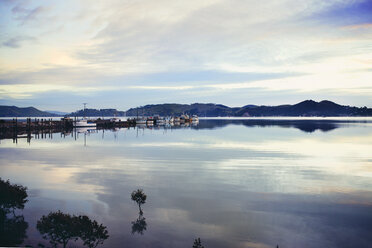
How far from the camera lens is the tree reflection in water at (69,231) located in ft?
30.7

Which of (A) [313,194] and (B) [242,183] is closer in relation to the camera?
(A) [313,194]

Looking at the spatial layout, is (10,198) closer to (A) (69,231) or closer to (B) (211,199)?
(A) (69,231)

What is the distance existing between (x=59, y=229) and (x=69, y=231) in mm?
→ 321

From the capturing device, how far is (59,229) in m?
9.39

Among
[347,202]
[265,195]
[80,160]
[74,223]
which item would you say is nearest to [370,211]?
[347,202]

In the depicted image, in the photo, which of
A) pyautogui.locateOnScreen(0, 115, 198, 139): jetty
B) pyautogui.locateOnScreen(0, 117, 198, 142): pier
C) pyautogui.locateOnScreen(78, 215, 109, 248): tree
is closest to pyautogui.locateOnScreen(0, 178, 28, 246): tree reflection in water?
pyautogui.locateOnScreen(78, 215, 109, 248): tree

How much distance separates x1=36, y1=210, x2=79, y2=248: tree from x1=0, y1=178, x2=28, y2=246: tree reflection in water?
772mm

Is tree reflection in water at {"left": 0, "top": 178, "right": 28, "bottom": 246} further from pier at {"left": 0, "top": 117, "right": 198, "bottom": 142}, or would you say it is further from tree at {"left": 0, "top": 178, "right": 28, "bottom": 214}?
pier at {"left": 0, "top": 117, "right": 198, "bottom": 142}

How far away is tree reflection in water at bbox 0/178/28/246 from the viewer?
9421 mm

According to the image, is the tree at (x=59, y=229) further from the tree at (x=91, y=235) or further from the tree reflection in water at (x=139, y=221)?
the tree reflection in water at (x=139, y=221)

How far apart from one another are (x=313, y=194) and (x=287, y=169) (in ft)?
22.7

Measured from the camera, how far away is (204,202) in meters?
13.7

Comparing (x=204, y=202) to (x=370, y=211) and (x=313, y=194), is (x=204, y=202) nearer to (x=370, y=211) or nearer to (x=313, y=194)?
(x=313, y=194)

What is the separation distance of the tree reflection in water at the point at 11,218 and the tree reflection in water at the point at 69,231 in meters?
0.76
